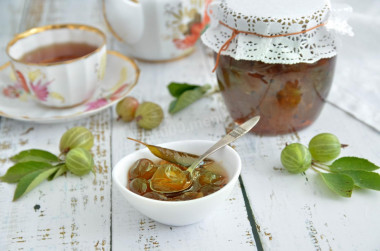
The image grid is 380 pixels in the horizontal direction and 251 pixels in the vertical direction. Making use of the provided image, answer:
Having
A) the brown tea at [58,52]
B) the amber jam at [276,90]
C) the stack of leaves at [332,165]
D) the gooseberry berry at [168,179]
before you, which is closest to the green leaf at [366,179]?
the stack of leaves at [332,165]

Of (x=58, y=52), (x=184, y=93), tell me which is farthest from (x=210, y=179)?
(x=58, y=52)

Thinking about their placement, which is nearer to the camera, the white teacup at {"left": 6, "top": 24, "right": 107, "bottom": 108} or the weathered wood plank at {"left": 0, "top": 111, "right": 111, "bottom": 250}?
the weathered wood plank at {"left": 0, "top": 111, "right": 111, "bottom": 250}

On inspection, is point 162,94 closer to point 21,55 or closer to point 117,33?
point 117,33

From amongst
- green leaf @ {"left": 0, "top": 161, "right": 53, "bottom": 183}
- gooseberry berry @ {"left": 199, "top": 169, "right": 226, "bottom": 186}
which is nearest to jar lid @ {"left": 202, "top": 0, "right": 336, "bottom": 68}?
gooseberry berry @ {"left": 199, "top": 169, "right": 226, "bottom": 186}

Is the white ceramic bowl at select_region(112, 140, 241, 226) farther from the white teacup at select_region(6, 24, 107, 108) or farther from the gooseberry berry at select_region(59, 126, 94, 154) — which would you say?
the white teacup at select_region(6, 24, 107, 108)

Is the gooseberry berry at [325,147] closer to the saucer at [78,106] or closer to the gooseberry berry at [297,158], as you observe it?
the gooseberry berry at [297,158]

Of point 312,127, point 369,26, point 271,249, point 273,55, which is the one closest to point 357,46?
point 369,26
